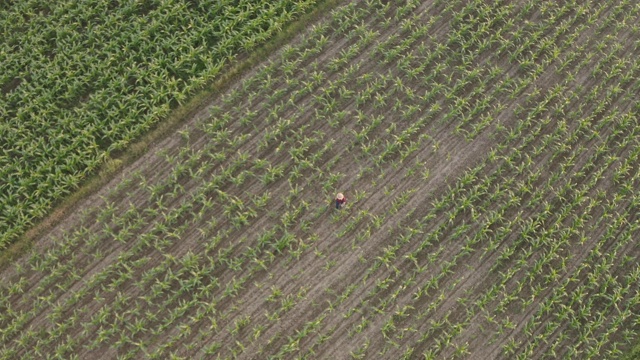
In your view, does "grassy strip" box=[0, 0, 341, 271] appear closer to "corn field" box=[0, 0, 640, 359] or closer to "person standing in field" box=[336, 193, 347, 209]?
"corn field" box=[0, 0, 640, 359]

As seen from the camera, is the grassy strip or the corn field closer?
the corn field

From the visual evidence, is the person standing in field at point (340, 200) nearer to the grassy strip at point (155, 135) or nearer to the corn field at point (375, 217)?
the corn field at point (375, 217)

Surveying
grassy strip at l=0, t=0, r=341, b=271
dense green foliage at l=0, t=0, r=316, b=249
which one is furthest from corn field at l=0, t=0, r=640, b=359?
dense green foliage at l=0, t=0, r=316, b=249

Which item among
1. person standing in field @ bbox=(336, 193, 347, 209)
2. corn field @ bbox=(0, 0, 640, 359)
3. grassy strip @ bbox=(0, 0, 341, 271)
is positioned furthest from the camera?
person standing in field @ bbox=(336, 193, 347, 209)

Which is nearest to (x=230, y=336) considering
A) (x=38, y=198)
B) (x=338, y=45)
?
(x=38, y=198)

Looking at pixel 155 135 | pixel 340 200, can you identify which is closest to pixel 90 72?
pixel 155 135
